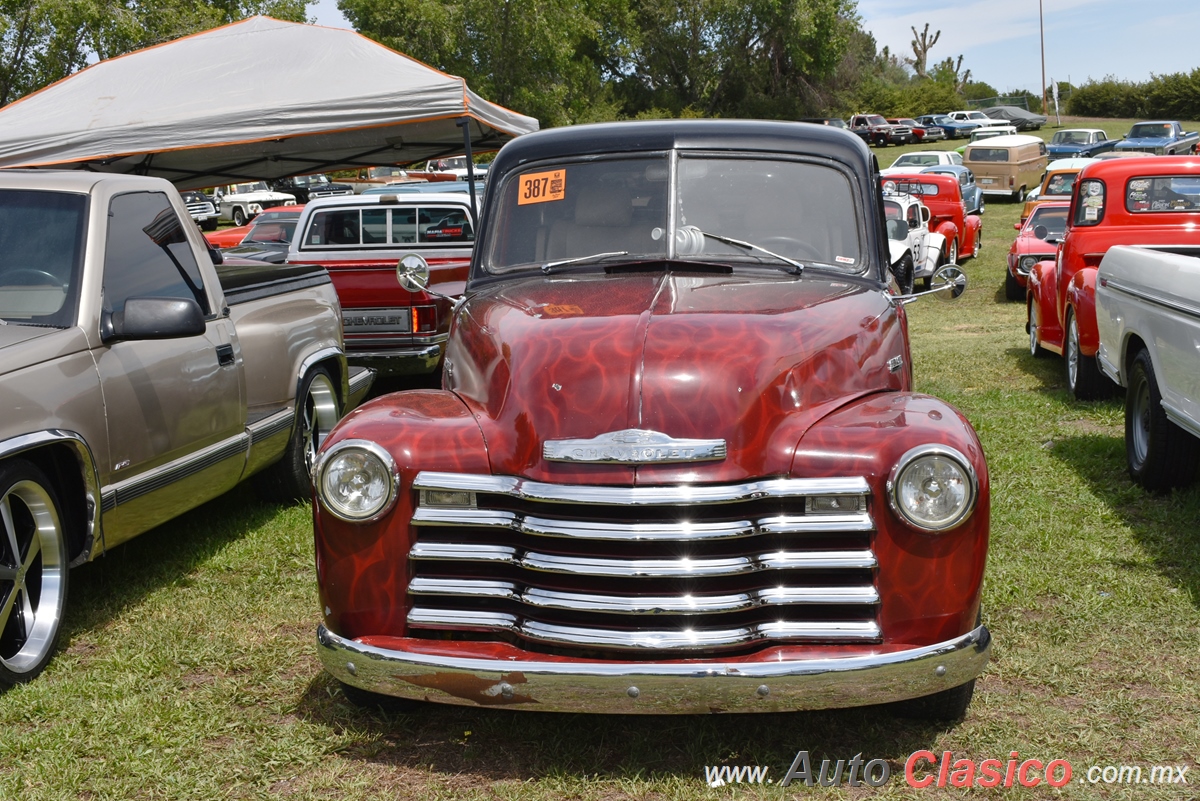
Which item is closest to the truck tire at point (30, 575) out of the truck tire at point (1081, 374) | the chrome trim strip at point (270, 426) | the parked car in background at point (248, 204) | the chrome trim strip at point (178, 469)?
the chrome trim strip at point (178, 469)

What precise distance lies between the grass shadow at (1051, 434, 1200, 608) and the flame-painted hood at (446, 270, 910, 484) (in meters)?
2.00

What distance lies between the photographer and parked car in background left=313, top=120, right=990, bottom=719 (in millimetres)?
3291

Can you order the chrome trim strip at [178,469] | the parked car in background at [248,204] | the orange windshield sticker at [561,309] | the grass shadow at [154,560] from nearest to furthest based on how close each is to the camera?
the orange windshield sticker at [561,309], the chrome trim strip at [178,469], the grass shadow at [154,560], the parked car in background at [248,204]

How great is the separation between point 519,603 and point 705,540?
0.59 m

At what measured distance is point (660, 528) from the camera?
3303 mm

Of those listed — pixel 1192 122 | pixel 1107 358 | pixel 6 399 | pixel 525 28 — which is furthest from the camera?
pixel 1192 122

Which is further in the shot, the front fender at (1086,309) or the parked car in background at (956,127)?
the parked car in background at (956,127)

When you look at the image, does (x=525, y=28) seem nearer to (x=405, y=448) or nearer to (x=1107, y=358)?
(x=1107, y=358)

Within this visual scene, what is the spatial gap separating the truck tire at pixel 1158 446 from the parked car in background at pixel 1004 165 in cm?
2999

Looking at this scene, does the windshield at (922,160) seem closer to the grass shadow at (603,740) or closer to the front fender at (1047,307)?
the front fender at (1047,307)

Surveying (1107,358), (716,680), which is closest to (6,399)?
(716,680)

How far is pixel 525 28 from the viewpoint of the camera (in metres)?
45.5


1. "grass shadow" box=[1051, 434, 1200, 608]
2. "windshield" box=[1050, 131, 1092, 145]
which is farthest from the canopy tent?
"windshield" box=[1050, 131, 1092, 145]

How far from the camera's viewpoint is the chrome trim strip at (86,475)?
4.18m
